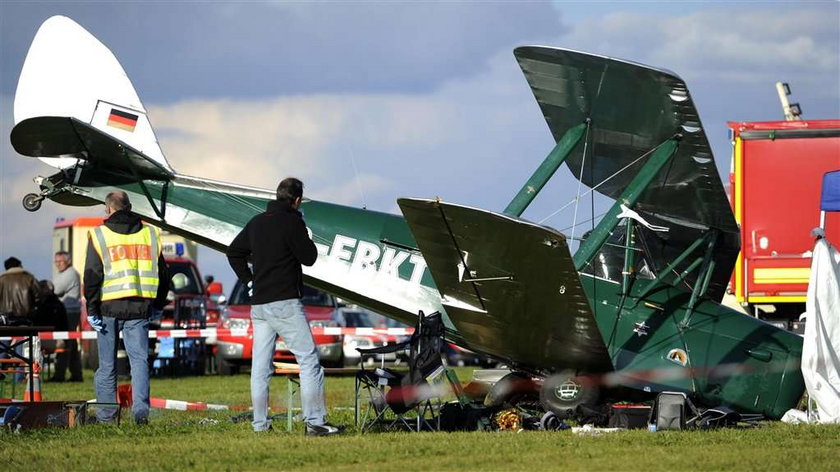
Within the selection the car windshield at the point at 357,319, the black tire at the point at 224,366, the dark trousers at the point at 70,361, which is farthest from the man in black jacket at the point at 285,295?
the car windshield at the point at 357,319

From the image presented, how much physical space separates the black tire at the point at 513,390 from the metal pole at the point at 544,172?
179cm

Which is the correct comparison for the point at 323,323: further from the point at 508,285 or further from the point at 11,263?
the point at 508,285

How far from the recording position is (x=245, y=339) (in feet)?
71.5

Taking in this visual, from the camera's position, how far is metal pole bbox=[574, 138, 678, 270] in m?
9.84

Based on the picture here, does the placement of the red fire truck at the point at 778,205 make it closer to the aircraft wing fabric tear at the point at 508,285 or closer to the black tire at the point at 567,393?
the black tire at the point at 567,393

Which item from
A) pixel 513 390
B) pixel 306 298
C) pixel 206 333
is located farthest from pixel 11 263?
pixel 513 390

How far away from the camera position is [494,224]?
29.0 feet

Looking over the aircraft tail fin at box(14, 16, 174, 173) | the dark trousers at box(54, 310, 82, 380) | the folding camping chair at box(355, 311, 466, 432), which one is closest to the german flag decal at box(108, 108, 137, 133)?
the aircraft tail fin at box(14, 16, 174, 173)

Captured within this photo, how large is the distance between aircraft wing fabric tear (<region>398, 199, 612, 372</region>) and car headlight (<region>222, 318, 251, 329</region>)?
39.0 feet

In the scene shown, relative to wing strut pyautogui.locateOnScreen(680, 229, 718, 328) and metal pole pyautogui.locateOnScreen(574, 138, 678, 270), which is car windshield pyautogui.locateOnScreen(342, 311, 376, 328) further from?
metal pole pyautogui.locateOnScreen(574, 138, 678, 270)

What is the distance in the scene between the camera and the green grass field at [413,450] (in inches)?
294

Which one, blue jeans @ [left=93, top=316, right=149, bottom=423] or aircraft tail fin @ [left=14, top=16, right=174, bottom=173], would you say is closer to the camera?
blue jeans @ [left=93, top=316, right=149, bottom=423]

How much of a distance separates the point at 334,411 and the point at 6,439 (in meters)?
3.62

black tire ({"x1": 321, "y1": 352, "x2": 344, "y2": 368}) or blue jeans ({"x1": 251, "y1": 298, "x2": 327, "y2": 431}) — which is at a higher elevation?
blue jeans ({"x1": 251, "y1": 298, "x2": 327, "y2": 431})
